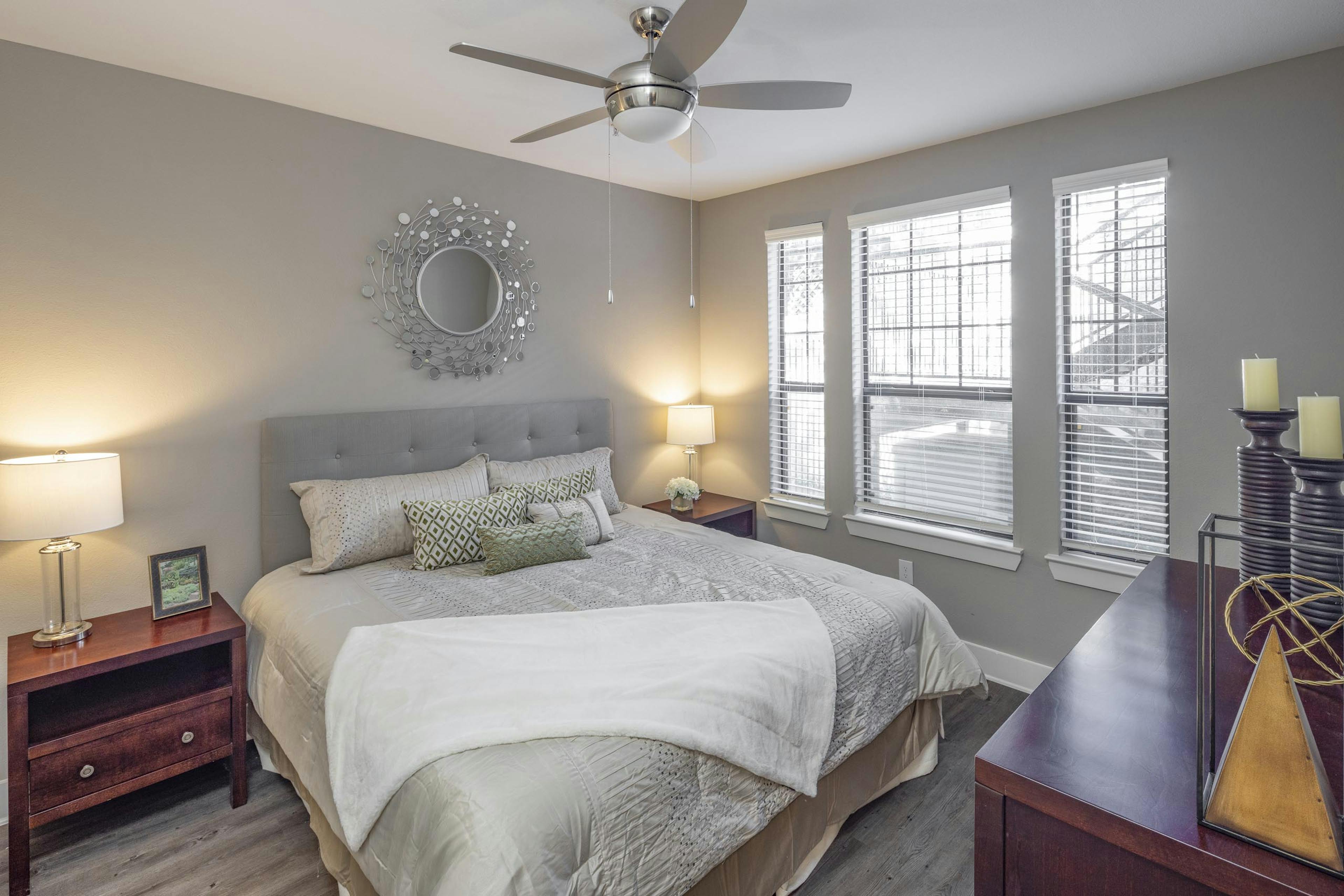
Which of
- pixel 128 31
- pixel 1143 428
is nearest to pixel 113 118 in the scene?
pixel 128 31

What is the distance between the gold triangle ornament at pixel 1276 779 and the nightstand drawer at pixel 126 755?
2.75 m

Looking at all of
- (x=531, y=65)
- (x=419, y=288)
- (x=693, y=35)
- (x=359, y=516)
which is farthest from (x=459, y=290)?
(x=693, y=35)

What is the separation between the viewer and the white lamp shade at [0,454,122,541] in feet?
6.81

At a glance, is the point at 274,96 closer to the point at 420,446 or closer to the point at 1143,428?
the point at 420,446

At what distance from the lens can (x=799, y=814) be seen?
195cm

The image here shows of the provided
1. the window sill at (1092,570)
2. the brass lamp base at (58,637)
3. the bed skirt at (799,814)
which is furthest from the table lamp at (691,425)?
the brass lamp base at (58,637)

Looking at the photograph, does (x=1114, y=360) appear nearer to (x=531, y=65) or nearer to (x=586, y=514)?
(x=586, y=514)

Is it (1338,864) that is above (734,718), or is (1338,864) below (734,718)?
above

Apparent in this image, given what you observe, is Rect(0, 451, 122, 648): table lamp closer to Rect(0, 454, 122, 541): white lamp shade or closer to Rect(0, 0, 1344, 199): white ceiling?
Rect(0, 454, 122, 541): white lamp shade

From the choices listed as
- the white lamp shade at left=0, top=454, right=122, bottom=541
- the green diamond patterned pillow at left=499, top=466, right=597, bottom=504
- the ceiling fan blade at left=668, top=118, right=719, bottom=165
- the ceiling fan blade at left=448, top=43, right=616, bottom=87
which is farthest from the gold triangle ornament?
the white lamp shade at left=0, top=454, right=122, bottom=541

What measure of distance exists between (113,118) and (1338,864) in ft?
11.9

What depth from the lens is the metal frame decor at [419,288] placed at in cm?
312

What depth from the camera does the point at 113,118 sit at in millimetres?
2436

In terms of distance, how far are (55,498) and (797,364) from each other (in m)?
3.35
